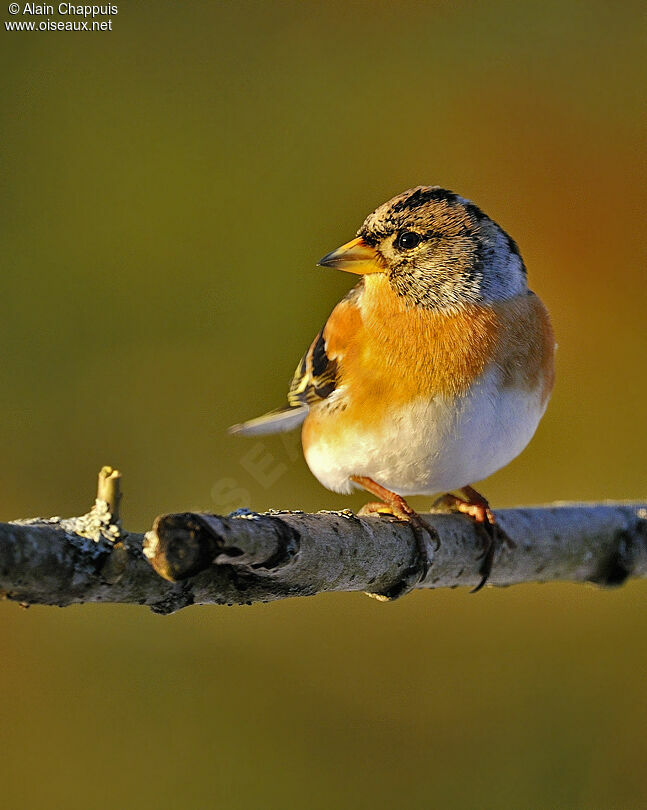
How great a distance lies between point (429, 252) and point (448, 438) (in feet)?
1.94

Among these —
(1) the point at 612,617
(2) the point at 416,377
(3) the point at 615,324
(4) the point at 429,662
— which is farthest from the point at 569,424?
(2) the point at 416,377

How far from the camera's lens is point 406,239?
2.72 meters

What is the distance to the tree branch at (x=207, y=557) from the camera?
144 cm

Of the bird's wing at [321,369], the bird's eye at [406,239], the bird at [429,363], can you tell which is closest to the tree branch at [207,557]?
the bird at [429,363]

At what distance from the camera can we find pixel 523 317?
106 inches

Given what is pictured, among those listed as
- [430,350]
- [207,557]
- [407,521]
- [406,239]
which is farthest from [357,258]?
[207,557]

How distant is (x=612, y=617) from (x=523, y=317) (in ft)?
5.53

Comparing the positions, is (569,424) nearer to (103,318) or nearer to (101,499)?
(103,318)

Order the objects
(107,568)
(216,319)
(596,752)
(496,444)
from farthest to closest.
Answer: (216,319) < (596,752) < (496,444) < (107,568)

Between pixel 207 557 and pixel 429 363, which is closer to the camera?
pixel 207 557

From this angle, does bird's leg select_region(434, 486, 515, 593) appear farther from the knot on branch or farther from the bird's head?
the knot on branch

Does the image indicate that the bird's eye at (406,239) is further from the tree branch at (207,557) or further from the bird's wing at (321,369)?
the tree branch at (207,557)

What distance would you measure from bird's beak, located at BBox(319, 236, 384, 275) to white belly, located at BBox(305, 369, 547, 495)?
1.49 feet

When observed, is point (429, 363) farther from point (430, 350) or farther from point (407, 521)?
point (407, 521)
